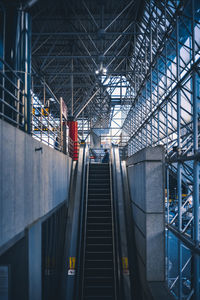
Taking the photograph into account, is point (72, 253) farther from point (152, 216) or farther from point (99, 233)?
point (152, 216)

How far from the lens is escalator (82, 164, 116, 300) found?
6754 millimetres

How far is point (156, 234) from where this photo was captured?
20.5 feet

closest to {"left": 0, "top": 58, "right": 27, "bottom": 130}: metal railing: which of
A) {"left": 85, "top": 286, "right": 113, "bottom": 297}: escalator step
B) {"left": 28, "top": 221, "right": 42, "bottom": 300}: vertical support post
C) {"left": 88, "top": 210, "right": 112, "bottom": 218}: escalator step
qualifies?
{"left": 28, "top": 221, "right": 42, "bottom": 300}: vertical support post

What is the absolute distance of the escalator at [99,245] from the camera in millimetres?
6754

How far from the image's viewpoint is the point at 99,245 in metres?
7.59

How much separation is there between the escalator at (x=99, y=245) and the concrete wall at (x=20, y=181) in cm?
258

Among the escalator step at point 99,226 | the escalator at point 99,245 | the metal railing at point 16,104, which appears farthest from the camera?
the escalator step at point 99,226

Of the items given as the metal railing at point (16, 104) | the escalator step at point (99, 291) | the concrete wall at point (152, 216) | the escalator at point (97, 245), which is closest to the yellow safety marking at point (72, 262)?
the escalator at point (97, 245)

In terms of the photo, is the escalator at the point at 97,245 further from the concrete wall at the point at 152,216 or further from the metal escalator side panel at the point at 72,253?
the concrete wall at the point at 152,216

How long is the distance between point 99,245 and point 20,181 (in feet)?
15.1

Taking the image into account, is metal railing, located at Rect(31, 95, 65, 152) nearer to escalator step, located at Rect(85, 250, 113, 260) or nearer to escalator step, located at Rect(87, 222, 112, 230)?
escalator step, located at Rect(87, 222, 112, 230)

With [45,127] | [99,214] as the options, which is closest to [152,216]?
[99,214]

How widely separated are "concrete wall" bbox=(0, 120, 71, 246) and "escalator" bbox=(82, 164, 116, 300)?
2.58 meters

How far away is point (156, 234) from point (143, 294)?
1.88m
